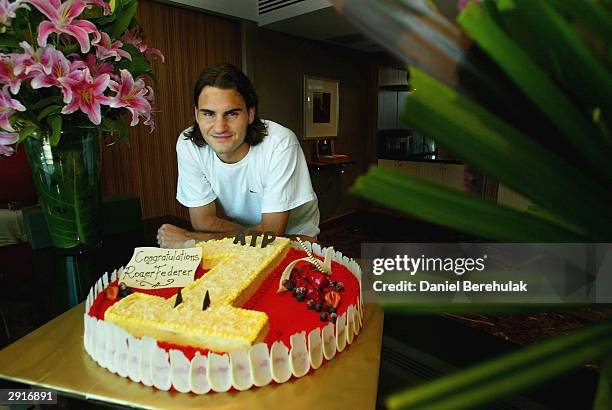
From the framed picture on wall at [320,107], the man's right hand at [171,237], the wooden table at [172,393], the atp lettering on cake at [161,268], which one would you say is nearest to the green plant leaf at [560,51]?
the wooden table at [172,393]

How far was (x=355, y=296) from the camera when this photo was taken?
35.9 inches

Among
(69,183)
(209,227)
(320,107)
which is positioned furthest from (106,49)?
(320,107)

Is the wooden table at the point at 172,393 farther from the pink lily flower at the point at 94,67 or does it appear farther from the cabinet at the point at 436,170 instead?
the cabinet at the point at 436,170

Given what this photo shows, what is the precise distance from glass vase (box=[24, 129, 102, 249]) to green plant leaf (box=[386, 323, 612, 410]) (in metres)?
1.29

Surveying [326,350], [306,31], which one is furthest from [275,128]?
[306,31]

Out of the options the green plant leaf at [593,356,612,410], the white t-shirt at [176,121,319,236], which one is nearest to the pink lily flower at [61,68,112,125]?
the white t-shirt at [176,121,319,236]

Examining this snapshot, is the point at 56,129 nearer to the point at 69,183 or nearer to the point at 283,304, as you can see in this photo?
the point at 69,183

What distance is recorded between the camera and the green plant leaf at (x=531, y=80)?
192mm

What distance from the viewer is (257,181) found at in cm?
185

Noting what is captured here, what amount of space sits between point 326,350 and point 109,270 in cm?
77

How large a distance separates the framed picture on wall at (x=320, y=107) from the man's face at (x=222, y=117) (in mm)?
3142

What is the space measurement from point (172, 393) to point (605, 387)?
62cm

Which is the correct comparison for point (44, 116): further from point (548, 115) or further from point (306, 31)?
point (306, 31)

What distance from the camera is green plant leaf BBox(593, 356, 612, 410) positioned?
21 cm
